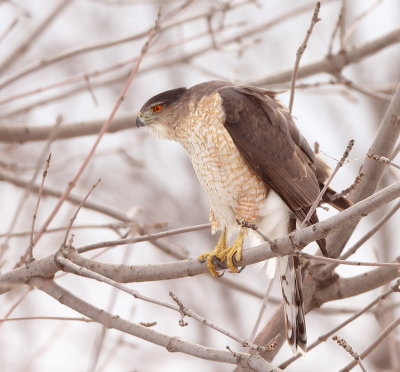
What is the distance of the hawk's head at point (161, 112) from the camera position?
5191mm

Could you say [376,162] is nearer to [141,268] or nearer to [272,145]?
[272,145]

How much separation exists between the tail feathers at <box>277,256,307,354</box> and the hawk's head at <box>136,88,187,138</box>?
4.42ft

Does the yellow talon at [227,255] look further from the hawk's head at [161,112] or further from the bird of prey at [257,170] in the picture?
the hawk's head at [161,112]

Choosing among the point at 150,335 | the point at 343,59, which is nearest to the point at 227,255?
the point at 150,335

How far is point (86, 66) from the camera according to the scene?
42.9 feet

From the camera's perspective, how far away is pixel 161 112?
207 inches

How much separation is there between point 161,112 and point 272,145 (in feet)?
3.41

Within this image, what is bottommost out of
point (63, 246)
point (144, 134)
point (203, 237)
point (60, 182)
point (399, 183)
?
point (399, 183)

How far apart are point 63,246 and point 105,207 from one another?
4.63 feet

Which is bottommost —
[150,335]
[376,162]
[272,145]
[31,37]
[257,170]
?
[150,335]

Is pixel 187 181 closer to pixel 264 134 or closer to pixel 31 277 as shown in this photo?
pixel 264 134

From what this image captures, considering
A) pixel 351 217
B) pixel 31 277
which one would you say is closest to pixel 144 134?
pixel 31 277

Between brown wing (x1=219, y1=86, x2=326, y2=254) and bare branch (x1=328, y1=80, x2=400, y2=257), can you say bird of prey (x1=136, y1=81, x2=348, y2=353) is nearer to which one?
brown wing (x1=219, y1=86, x2=326, y2=254)

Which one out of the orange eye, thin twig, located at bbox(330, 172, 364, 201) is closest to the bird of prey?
the orange eye
